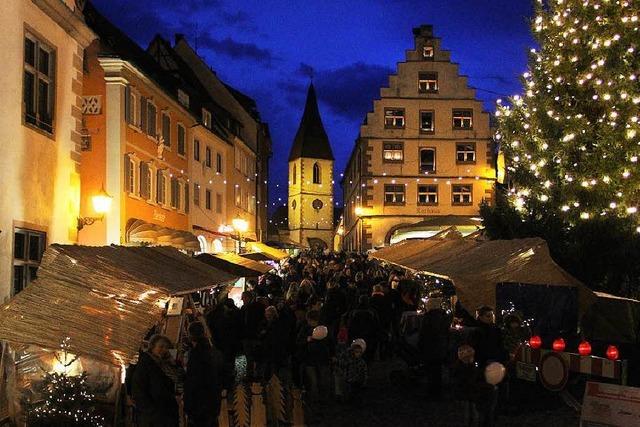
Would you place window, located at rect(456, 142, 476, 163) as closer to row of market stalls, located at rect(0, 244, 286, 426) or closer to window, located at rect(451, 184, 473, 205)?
window, located at rect(451, 184, 473, 205)

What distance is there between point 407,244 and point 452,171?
103 ft

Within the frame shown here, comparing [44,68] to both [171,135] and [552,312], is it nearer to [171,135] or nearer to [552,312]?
[552,312]

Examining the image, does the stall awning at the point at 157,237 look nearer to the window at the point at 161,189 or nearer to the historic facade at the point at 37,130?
the window at the point at 161,189

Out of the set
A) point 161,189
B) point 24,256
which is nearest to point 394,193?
point 161,189

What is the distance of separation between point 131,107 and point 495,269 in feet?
49.8

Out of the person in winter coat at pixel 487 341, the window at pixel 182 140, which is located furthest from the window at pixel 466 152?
the person in winter coat at pixel 487 341

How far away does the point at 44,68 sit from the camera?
13773 mm

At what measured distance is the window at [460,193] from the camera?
5106 cm

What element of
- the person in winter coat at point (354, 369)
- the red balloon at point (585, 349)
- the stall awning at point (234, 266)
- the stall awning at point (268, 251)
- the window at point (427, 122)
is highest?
the window at point (427, 122)

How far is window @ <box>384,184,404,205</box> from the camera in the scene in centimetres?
5166

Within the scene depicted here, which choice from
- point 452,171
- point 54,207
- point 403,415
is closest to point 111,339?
point 403,415

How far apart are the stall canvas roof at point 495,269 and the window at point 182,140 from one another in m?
17.0

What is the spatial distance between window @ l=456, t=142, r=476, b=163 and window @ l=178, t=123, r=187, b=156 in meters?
24.4

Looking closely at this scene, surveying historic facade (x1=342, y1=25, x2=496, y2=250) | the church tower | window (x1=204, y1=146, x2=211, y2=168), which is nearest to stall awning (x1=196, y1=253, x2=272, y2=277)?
window (x1=204, y1=146, x2=211, y2=168)
